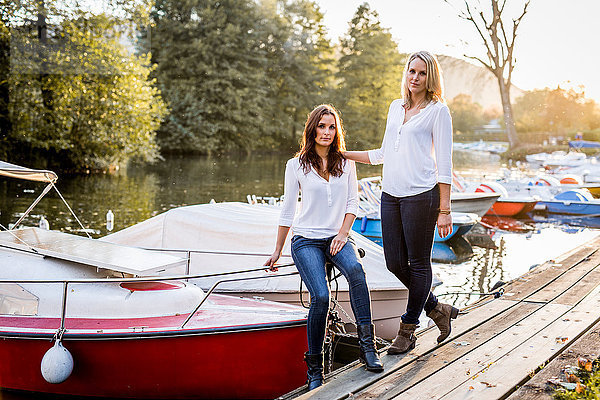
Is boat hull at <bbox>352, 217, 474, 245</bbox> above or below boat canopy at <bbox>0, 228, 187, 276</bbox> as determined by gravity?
below

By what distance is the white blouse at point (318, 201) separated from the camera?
4.69 m

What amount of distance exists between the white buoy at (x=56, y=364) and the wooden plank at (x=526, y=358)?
353cm

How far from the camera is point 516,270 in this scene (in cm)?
1400

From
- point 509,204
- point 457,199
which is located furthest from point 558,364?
point 509,204

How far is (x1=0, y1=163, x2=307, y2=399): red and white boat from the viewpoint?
5.95m

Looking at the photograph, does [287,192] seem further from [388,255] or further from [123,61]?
[123,61]

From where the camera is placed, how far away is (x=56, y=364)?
5809 millimetres

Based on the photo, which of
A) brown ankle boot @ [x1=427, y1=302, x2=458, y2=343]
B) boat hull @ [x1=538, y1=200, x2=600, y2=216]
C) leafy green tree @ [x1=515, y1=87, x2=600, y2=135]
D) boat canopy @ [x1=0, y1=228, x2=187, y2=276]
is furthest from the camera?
leafy green tree @ [x1=515, y1=87, x2=600, y2=135]

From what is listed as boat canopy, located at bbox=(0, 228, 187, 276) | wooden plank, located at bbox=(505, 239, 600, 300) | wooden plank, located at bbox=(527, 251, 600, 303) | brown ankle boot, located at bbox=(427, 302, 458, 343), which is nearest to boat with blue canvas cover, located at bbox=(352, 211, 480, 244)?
wooden plank, located at bbox=(505, 239, 600, 300)

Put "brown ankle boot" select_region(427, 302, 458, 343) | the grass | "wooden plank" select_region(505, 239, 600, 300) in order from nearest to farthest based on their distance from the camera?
the grass, "brown ankle boot" select_region(427, 302, 458, 343), "wooden plank" select_region(505, 239, 600, 300)

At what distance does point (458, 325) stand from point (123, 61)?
30053 millimetres

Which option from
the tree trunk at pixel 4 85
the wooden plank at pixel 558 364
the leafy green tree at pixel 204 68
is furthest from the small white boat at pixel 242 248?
the leafy green tree at pixel 204 68

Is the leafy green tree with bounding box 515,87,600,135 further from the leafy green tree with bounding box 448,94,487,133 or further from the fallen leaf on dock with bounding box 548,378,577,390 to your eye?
the fallen leaf on dock with bounding box 548,378,577,390

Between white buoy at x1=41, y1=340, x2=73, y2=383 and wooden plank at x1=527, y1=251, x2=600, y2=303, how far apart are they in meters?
4.71
